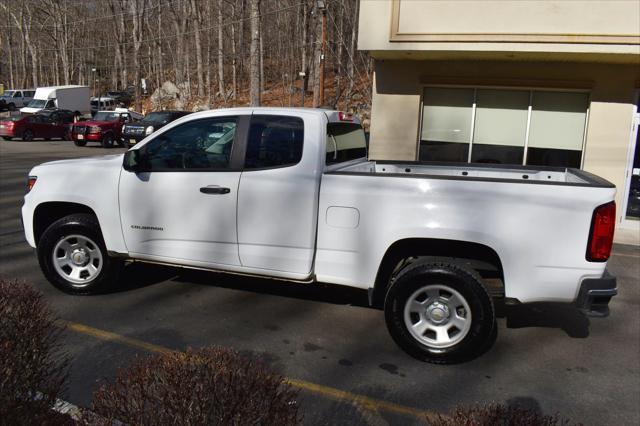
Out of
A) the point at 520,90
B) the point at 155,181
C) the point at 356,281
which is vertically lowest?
the point at 356,281

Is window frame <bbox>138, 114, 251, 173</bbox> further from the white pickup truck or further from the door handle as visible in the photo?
the door handle

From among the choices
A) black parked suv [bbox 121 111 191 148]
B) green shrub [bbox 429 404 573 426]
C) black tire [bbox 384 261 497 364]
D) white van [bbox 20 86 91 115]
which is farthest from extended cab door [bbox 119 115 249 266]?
white van [bbox 20 86 91 115]

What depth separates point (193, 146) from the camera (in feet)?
16.6

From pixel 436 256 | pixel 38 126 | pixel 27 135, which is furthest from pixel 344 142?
pixel 38 126

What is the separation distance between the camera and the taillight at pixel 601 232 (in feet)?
12.7

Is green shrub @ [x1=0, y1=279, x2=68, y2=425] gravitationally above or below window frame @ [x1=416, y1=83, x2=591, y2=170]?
below

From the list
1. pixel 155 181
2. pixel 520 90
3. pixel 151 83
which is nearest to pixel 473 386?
pixel 155 181

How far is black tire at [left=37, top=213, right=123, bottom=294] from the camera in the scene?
5324mm

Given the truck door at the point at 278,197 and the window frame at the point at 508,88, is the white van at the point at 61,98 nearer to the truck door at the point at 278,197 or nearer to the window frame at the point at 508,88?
the window frame at the point at 508,88

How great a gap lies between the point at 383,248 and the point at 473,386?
1227 millimetres

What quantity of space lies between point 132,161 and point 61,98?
4265cm

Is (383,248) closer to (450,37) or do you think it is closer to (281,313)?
(281,313)

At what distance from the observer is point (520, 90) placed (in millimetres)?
10461

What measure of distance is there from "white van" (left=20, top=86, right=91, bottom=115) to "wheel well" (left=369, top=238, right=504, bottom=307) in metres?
41.1
